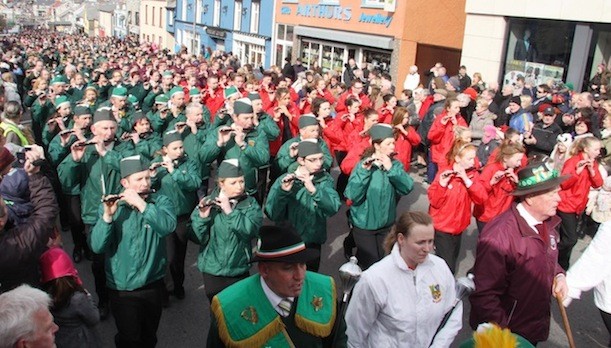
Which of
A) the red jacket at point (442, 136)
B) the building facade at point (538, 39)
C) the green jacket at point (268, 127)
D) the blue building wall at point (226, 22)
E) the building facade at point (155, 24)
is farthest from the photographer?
the building facade at point (155, 24)

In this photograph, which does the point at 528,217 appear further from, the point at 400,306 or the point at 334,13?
the point at 334,13

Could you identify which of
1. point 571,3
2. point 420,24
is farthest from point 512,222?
point 420,24

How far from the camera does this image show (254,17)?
33.2 metres

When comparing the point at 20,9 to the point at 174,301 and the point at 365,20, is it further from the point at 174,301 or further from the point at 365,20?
the point at 174,301

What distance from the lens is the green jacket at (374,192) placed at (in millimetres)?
5906

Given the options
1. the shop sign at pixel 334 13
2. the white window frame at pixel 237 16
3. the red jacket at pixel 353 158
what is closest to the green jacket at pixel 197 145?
the red jacket at pixel 353 158

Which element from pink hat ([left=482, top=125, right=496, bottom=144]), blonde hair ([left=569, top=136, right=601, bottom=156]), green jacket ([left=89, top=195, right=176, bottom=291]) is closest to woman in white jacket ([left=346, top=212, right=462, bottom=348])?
green jacket ([left=89, top=195, right=176, bottom=291])

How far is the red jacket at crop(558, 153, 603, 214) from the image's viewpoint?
7.11 metres

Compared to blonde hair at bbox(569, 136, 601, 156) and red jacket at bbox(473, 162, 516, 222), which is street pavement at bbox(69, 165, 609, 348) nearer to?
red jacket at bbox(473, 162, 516, 222)

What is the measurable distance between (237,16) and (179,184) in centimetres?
3187

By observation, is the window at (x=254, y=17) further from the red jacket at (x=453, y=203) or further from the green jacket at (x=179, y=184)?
the red jacket at (x=453, y=203)

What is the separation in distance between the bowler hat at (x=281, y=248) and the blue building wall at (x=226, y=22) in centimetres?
2916

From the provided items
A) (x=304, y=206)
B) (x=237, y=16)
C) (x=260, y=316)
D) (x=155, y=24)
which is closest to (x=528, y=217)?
(x=260, y=316)

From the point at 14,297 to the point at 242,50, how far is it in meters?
34.1
